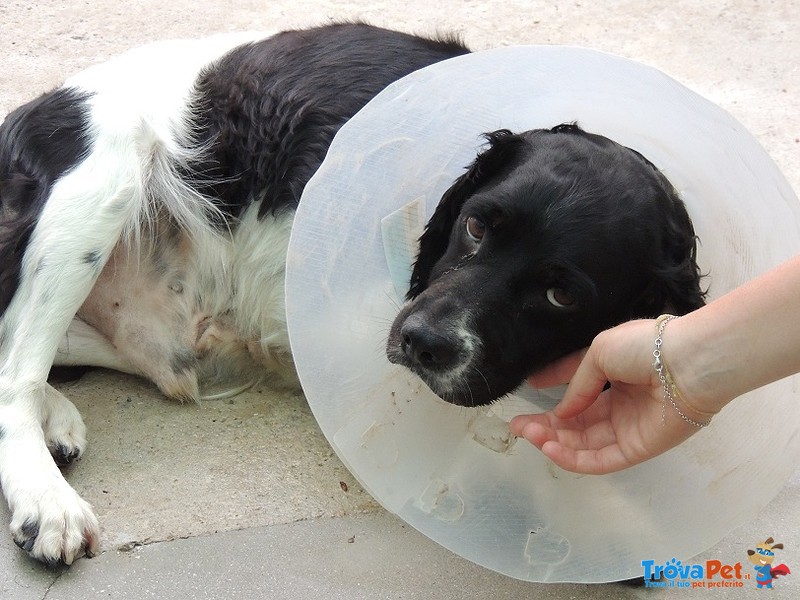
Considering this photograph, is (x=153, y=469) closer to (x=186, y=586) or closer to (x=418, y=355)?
(x=186, y=586)

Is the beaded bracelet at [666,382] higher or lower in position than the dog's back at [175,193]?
higher

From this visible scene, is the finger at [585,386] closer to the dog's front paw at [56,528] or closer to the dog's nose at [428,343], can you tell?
the dog's nose at [428,343]

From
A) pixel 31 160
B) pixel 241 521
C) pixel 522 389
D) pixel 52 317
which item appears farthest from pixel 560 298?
pixel 31 160

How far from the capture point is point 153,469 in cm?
318

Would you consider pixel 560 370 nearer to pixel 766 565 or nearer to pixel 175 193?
pixel 766 565

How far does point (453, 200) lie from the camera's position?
2934 mm

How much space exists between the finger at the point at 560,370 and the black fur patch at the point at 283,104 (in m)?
1.18

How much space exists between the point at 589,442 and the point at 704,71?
373 centimetres

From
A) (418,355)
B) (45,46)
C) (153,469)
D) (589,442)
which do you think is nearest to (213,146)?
(153,469)

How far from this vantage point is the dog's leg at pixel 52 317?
290cm

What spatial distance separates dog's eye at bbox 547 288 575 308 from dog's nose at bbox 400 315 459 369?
0.95 ft

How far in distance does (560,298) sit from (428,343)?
1.23 ft

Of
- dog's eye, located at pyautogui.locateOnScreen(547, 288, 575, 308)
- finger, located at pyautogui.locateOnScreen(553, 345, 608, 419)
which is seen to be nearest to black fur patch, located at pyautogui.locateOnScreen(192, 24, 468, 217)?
dog's eye, located at pyautogui.locateOnScreen(547, 288, 575, 308)

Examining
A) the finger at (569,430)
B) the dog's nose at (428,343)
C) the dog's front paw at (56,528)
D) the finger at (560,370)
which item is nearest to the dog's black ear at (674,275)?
the finger at (560,370)
